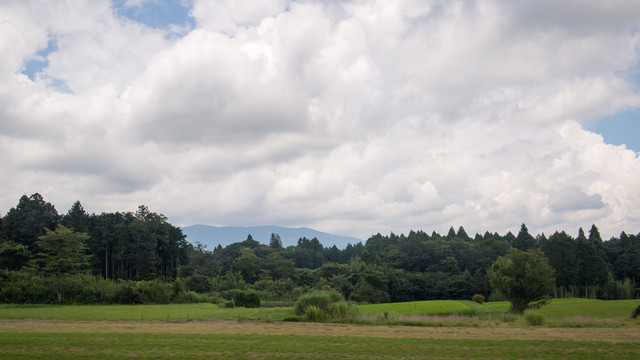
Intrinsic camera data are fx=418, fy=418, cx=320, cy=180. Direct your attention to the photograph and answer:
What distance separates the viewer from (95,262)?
79250 millimetres

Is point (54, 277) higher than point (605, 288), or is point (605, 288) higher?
point (54, 277)

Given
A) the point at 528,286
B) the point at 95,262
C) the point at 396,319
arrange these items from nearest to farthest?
the point at 396,319, the point at 528,286, the point at 95,262

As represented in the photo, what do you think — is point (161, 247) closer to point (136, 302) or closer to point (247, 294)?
point (136, 302)

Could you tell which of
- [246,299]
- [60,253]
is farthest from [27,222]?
[246,299]

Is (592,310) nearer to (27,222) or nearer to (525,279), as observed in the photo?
(525,279)

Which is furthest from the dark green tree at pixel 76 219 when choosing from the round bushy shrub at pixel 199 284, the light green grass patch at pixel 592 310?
the light green grass patch at pixel 592 310

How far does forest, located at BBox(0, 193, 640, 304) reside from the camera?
58.2m

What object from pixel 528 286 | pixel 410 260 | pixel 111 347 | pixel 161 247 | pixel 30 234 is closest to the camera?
pixel 111 347

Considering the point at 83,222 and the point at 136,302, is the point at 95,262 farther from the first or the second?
the point at 136,302

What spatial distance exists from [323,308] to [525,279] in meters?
20.7

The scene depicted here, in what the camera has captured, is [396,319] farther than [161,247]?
No

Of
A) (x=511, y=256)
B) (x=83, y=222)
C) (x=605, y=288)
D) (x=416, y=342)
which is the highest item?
(x=83, y=222)

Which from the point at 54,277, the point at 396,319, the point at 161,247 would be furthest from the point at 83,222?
the point at 396,319

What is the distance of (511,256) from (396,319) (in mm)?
16542
